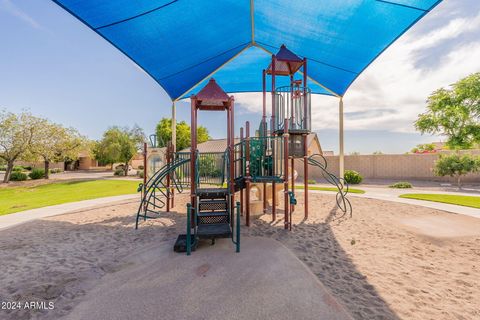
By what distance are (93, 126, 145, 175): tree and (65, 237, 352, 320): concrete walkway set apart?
2890 centimetres

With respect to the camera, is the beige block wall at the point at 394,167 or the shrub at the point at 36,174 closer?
the beige block wall at the point at 394,167

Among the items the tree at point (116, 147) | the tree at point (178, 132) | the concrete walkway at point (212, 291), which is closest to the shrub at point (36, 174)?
the tree at point (116, 147)

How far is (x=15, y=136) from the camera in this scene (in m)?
20.2

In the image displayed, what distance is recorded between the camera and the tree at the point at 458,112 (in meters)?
17.3

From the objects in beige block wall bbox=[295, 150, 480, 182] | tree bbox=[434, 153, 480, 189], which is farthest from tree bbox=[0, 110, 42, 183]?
tree bbox=[434, 153, 480, 189]

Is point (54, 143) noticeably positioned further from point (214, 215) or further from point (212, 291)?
point (212, 291)

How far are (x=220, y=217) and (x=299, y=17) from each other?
518cm

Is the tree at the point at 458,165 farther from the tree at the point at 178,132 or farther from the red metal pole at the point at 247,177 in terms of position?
the tree at the point at 178,132

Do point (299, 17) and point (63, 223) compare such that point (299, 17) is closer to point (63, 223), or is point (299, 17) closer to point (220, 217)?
point (220, 217)

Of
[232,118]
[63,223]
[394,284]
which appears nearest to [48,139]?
[63,223]

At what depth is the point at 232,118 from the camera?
5.46 meters

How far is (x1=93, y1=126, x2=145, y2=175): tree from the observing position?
29.3 meters

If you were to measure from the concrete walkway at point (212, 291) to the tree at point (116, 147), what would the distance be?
28905 millimetres

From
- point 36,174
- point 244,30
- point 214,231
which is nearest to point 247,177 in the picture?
point 214,231
